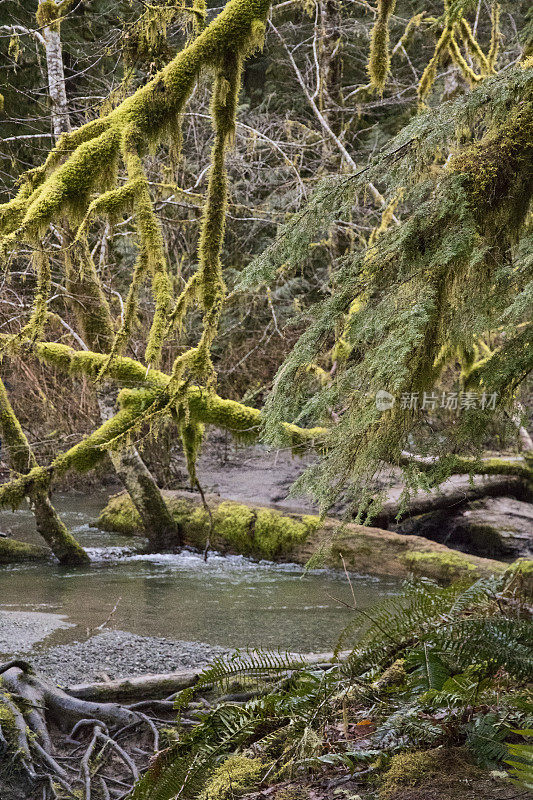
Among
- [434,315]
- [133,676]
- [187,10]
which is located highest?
[187,10]

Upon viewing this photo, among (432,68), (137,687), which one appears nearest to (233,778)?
(137,687)

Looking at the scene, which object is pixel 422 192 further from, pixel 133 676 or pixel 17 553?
pixel 17 553

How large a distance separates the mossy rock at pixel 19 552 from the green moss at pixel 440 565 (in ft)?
18.8

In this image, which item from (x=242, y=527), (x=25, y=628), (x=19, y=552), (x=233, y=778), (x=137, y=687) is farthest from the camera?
(x=242, y=527)

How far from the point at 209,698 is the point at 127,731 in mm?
594

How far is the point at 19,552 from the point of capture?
10125 millimetres

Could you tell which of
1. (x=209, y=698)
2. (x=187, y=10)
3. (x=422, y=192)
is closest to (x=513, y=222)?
(x=422, y=192)

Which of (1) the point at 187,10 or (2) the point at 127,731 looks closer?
(2) the point at 127,731

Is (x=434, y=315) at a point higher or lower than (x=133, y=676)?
higher

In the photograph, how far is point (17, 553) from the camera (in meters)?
10.1

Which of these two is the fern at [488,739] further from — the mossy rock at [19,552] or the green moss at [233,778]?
the mossy rock at [19,552]

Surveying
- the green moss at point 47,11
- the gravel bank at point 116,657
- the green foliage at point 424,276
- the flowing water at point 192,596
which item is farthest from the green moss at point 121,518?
the green foliage at point 424,276

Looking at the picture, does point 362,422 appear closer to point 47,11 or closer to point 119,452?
point 119,452

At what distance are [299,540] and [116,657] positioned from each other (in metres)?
5.11
